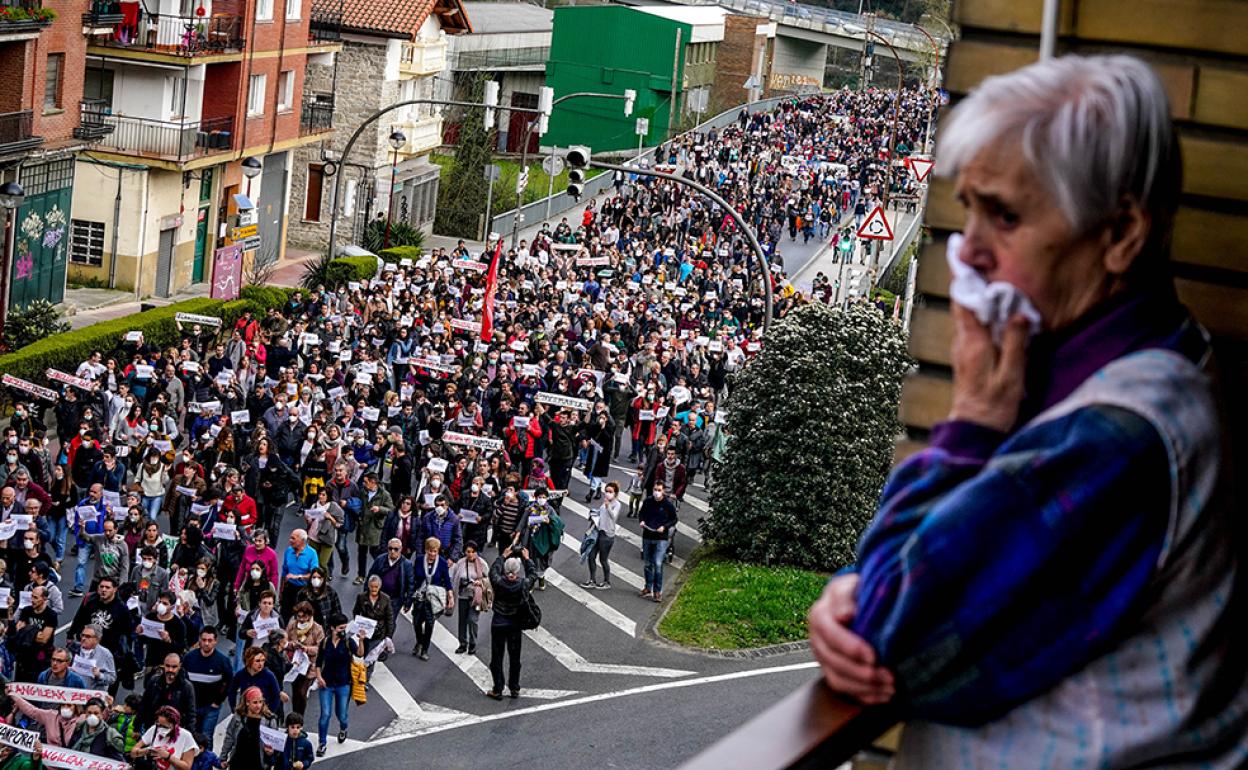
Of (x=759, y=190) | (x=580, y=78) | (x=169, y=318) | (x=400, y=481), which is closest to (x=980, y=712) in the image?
(x=400, y=481)

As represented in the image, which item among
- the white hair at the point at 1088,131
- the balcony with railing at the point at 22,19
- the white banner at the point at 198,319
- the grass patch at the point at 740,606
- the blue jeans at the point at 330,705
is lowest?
the grass patch at the point at 740,606

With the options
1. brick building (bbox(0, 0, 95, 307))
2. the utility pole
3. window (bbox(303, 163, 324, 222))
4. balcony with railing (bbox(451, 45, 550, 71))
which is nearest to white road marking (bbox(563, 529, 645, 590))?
brick building (bbox(0, 0, 95, 307))

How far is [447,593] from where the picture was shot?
858 inches

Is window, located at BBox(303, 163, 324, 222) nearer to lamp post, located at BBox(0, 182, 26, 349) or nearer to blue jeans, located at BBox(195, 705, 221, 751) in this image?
lamp post, located at BBox(0, 182, 26, 349)

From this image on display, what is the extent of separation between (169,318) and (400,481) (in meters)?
13.8

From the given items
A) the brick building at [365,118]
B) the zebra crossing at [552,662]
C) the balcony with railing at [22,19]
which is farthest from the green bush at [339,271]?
the zebra crossing at [552,662]

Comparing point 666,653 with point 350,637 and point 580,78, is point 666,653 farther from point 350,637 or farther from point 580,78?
point 580,78

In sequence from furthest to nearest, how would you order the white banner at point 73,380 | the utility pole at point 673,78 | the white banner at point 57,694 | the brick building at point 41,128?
the utility pole at point 673,78 → the brick building at point 41,128 → the white banner at point 73,380 → the white banner at point 57,694

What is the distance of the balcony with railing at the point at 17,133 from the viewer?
126 feet

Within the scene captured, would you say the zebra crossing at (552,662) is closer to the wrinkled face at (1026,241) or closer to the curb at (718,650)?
the curb at (718,650)

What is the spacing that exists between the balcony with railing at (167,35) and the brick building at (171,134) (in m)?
0.04

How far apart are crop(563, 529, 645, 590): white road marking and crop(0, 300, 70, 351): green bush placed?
1302 centimetres

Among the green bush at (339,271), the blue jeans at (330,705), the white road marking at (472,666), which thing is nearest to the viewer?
the blue jeans at (330,705)

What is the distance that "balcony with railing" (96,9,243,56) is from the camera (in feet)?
152
